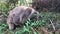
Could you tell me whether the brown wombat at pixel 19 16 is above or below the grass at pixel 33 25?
above

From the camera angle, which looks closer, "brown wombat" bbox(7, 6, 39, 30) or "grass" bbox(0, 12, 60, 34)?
"grass" bbox(0, 12, 60, 34)

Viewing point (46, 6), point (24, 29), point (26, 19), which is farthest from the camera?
point (46, 6)

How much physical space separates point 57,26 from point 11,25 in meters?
1.41

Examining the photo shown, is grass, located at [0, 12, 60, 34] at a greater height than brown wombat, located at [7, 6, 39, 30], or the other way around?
brown wombat, located at [7, 6, 39, 30]

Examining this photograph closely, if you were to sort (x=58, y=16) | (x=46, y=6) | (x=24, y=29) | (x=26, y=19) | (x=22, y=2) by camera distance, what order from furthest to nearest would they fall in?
(x=22, y=2) → (x=46, y=6) → (x=58, y=16) → (x=26, y=19) → (x=24, y=29)

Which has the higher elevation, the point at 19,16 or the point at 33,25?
the point at 19,16

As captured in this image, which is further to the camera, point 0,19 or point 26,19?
point 0,19

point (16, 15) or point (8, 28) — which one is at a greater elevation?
point (16, 15)

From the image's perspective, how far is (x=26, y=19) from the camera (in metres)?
6.42

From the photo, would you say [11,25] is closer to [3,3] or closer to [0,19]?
[0,19]

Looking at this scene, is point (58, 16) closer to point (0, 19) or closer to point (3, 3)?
point (0, 19)

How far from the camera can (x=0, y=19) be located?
7.14 m

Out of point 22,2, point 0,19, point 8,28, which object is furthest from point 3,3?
point 8,28

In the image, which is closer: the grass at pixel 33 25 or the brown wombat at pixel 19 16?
the grass at pixel 33 25
